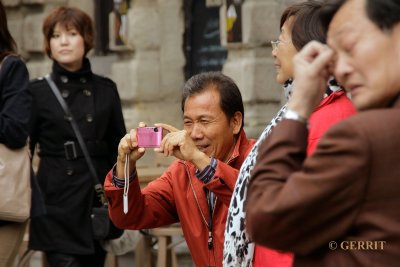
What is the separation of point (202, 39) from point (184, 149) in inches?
233

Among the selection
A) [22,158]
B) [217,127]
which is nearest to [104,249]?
[22,158]

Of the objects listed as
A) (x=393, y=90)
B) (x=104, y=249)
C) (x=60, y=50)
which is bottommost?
(x=104, y=249)

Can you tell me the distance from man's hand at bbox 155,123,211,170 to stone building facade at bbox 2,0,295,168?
456 centimetres

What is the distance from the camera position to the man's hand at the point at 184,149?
4234mm

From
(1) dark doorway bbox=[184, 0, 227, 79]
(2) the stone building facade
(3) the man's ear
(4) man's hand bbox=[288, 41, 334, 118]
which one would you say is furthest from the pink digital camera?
(1) dark doorway bbox=[184, 0, 227, 79]

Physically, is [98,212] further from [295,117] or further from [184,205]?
[295,117]

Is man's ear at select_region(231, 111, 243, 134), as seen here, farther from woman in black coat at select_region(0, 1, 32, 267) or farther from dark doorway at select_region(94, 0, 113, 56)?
dark doorway at select_region(94, 0, 113, 56)

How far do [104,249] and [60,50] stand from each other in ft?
4.01

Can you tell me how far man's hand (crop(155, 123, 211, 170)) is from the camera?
13.9 ft

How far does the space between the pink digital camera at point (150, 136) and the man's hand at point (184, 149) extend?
5cm

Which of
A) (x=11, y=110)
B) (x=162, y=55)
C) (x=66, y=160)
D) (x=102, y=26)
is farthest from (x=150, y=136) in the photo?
(x=102, y=26)

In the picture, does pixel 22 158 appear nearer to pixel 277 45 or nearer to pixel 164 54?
pixel 277 45

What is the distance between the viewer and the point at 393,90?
2750mm

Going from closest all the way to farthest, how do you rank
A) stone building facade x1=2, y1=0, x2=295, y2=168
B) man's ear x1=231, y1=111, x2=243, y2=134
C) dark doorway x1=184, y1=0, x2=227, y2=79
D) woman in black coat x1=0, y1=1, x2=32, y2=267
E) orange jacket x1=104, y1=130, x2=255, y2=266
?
orange jacket x1=104, y1=130, x2=255, y2=266, man's ear x1=231, y1=111, x2=243, y2=134, woman in black coat x1=0, y1=1, x2=32, y2=267, stone building facade x1=2, y1=0, x2=295, y2=168, dark doorway x1=184, y1=0, x2=227, y2=79
